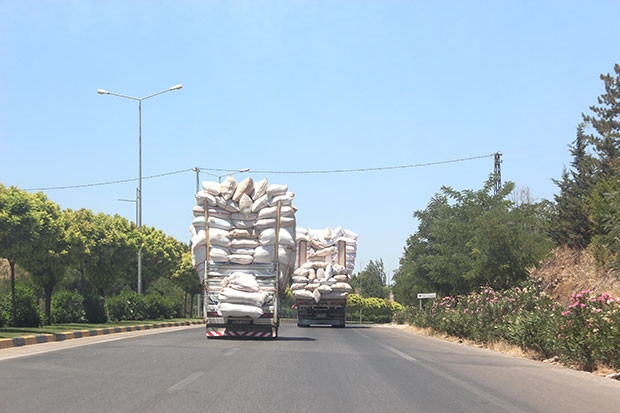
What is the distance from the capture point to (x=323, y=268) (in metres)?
37.9

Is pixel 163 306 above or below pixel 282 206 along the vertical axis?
below

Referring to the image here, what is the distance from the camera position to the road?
864 cm

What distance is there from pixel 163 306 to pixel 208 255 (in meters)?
26.5

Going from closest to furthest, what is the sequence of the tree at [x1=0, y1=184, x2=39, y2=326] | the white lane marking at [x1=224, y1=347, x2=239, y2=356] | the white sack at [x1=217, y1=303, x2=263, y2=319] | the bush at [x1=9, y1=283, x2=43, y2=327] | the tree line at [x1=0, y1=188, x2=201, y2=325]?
the white lane marking at [x1=224, y1=347, x2=239, y2=356] < the white sack at [x1=217, y1=303, x2=263, y2=319] < the tree at [x1=0, y1=184, x2=39, y2=326] < the tree line at [x1=0, y1=188, x2=201, y2=325] < the bush at [x1=9, y1=283, x2=43, y2=327]

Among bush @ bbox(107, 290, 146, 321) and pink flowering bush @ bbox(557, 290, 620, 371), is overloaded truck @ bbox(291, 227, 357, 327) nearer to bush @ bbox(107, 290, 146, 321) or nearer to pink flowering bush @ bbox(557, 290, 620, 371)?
bush @ bbox(107, 290, 146, 321)

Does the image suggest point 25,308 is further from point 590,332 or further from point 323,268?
point 590,332

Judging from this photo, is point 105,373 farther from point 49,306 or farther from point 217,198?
point 49,306

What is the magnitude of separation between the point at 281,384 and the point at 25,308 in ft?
62.8

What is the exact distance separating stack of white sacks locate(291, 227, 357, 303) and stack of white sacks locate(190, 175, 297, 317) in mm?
14814

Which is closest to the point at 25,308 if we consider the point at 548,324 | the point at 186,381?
the point at 186,381

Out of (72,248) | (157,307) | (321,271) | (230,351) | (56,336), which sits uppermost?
(72,248)

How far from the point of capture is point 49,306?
30.6 meters

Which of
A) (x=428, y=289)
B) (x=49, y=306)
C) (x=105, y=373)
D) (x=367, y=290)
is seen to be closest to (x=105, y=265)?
(x=49, y=306)

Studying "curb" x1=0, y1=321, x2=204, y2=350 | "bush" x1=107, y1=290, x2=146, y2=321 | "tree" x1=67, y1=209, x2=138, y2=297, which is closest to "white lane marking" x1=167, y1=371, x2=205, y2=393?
"curb" x1=0, y1=321, x2=204, y2=350
